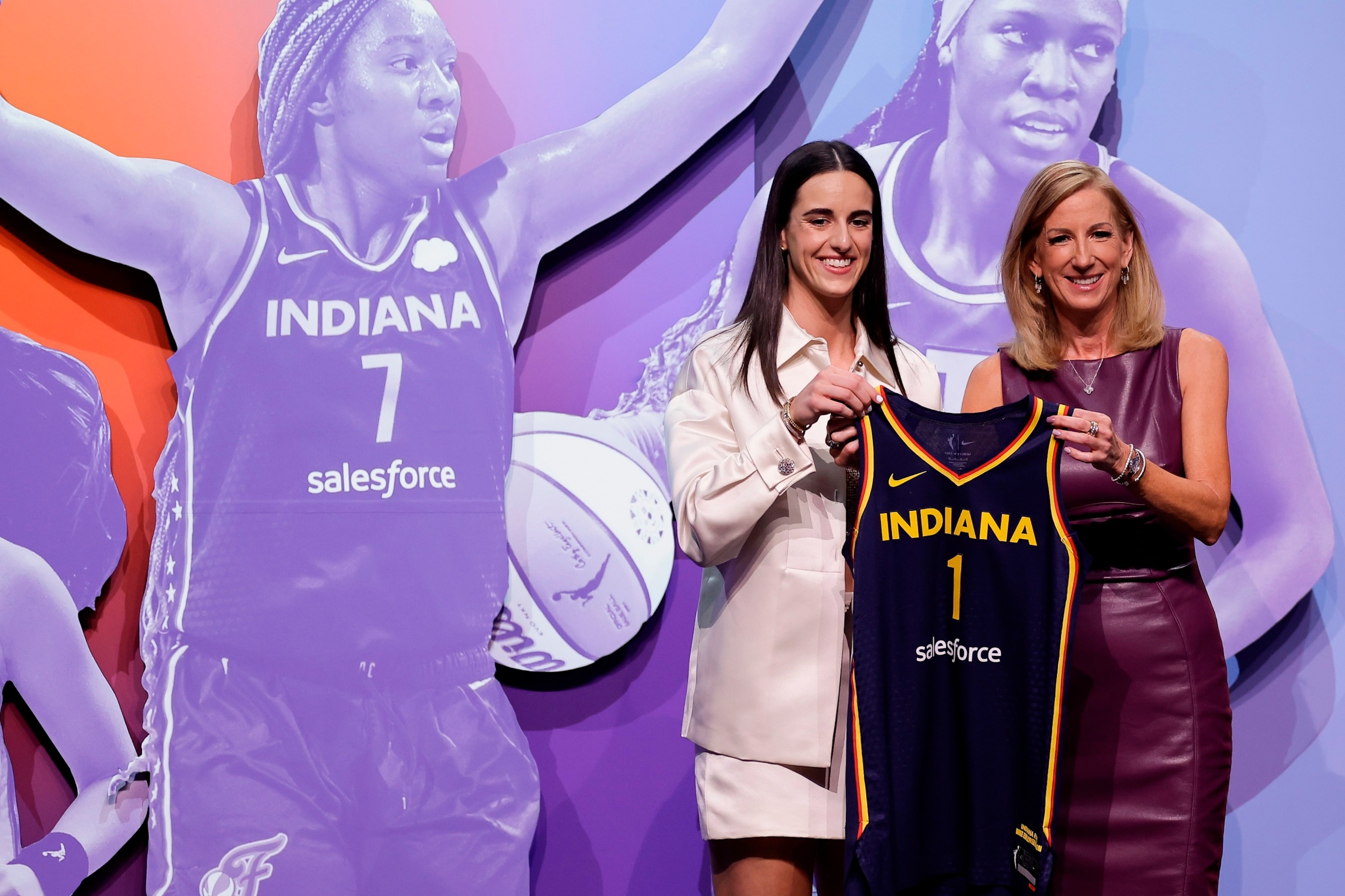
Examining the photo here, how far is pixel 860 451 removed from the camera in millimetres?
1670

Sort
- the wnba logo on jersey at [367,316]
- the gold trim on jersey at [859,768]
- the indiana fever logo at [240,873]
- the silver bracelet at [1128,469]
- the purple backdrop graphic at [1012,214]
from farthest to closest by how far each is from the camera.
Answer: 1. the purple backdrop graphic at [1012,214]
2. the wnba logo on jersey at [367,316]
3. the indiana fever logo at [240,873]
4. the silver bracelet at [1128,469]
5. the gold trim on jersey at [859,768]

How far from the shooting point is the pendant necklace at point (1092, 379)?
6.24 feet

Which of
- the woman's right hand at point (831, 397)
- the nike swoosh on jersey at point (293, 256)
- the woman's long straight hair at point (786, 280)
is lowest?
the woman's right hand at point (831, 397)

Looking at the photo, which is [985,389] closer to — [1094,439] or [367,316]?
[1094,439]

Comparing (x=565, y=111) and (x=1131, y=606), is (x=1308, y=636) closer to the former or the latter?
(x=1131, y=606)

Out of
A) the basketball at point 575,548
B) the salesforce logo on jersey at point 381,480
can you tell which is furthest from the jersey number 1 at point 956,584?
the salesforce logo on jersey at point 381,480

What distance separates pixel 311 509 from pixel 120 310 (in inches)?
27.1

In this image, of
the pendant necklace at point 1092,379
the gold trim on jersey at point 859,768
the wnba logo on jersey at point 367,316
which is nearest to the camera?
the gold trim on jersey at point 859,768

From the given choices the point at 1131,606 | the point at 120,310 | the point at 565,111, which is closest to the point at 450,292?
the point at 565,111

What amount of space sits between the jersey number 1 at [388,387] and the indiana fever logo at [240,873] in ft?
3.23

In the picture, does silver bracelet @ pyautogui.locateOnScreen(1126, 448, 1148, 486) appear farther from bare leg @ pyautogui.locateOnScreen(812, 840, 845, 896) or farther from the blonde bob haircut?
bare leg @ pyautogui.locateOnScreen(812, 840, 845, 896)

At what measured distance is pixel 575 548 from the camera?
256 centimetres

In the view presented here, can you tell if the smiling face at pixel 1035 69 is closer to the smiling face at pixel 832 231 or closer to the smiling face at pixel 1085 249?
the smiling face at pixel 1085 249

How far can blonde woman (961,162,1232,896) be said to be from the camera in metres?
1.79
